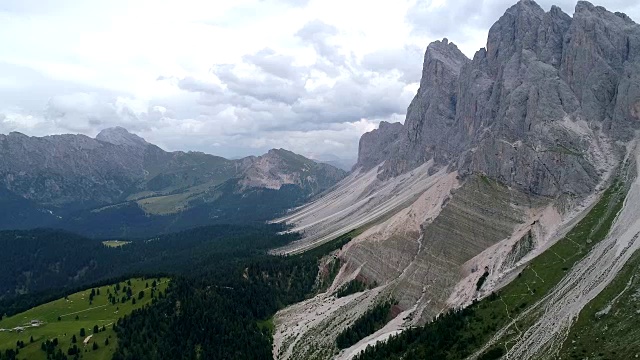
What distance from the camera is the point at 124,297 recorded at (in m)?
179

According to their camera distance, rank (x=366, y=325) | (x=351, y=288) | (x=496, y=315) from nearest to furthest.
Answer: (x=496, y=315) → (x=366, y=325) → (x=351, y=288)

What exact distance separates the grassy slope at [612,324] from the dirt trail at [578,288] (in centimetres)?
204

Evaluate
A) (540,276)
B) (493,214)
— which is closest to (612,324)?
(540,276)

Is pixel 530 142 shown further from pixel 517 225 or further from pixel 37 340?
pixel 37 340

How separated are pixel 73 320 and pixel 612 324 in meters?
152

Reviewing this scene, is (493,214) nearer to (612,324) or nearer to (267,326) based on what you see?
(612,324)

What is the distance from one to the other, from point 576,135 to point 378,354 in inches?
4644

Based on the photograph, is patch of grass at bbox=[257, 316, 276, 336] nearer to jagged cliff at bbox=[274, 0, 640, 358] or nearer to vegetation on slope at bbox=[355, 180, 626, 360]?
jagged cliff at bbox=[274, 0, 640, 358]

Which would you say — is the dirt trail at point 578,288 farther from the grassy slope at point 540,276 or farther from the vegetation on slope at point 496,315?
the vegetation on slope at point 496,315

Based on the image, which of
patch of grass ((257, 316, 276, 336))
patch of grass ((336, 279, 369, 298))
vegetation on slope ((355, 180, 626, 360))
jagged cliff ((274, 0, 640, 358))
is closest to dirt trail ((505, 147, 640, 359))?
vegetation on slope ((355, 180, 626, 360))

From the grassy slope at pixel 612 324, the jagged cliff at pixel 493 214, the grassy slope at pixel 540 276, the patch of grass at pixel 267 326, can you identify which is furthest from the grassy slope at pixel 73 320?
the grassy slope at pixel 612 324

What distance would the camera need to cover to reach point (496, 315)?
119 m

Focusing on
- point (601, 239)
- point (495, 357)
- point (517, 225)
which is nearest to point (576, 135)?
point (517, 225)

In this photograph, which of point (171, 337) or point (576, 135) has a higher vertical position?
point (576, 135)
